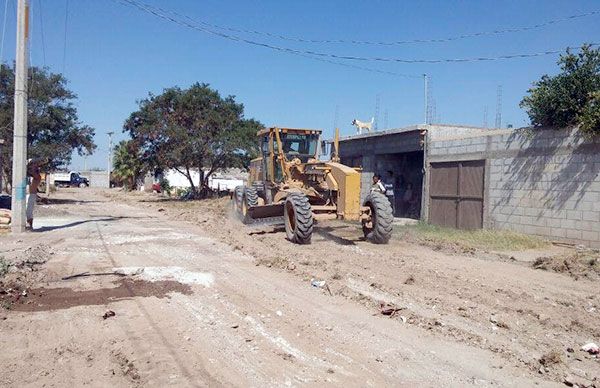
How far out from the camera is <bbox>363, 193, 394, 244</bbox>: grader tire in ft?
42.1

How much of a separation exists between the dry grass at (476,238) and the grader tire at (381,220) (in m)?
1.42

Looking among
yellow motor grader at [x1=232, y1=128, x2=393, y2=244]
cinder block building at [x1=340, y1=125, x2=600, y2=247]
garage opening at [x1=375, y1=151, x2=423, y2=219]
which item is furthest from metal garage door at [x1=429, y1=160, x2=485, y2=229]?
yellow motor grader at [x1=232, y1=128, x2=393, y2=244]

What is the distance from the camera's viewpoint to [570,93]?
46.2 feet

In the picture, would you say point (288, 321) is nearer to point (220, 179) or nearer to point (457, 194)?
point (457, 194)

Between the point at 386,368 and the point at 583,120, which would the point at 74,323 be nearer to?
the point at 386,368

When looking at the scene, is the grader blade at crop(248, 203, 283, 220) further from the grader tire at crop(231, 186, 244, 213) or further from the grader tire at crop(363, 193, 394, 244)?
the grader tire at crop(231, 186, 244, 213)

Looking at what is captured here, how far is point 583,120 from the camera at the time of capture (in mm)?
13305

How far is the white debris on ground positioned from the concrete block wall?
978 cm

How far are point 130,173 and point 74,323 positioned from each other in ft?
192

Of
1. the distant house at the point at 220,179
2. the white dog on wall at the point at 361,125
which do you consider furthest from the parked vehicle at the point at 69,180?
the white dog on wall at the point at 361,125

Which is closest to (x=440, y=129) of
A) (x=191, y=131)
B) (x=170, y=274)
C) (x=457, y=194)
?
(x=457, y=194)

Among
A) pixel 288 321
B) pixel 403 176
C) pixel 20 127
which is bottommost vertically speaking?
pixel 288 321

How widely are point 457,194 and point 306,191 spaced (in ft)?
20.6

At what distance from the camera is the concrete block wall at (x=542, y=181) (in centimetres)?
1343
